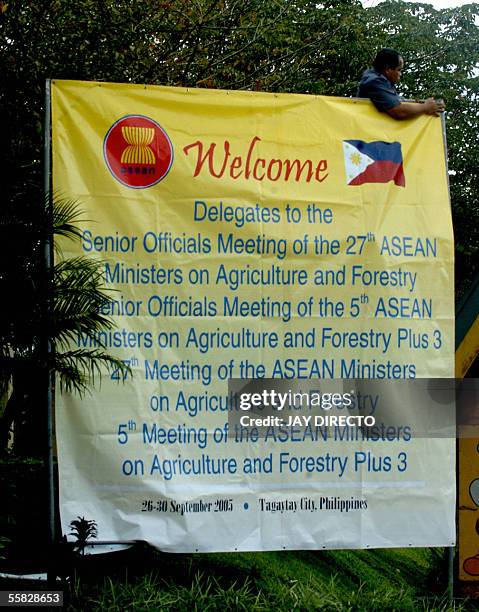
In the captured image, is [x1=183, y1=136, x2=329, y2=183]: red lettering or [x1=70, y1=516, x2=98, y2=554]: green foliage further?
[x1=183, y1=136, x2=329, y2=183]: red lettering

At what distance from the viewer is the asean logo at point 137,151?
526 cm

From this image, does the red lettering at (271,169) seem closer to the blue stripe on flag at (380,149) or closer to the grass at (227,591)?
the blue stripe on flag at (380,149)

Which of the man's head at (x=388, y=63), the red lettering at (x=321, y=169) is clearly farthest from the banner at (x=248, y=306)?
the man's head at (x=388, y=63)

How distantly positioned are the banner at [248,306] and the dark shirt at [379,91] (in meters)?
0.07

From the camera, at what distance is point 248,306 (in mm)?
5320

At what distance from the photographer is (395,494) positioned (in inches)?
215

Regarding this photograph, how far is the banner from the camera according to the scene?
520 centimetres

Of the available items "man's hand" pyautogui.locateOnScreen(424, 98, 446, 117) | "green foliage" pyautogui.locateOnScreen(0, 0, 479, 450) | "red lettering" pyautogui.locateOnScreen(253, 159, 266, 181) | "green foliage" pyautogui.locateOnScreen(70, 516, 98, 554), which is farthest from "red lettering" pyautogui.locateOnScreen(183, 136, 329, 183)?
"green foliage" pyautogui.locateOnScreen(70, 516, 98, 554)

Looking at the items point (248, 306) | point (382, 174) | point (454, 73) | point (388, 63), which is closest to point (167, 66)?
point (388, 63)

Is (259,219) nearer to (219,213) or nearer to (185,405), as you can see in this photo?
(219,213)

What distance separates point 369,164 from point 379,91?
1.54 ft

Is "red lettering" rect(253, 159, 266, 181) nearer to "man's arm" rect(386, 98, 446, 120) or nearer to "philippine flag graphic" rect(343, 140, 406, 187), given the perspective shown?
"philippine flag graphic" rect(343, 140, 406, 187)

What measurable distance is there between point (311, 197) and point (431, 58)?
12.1m

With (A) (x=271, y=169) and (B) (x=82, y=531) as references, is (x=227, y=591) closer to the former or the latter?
(B) (x=82, y=531)
